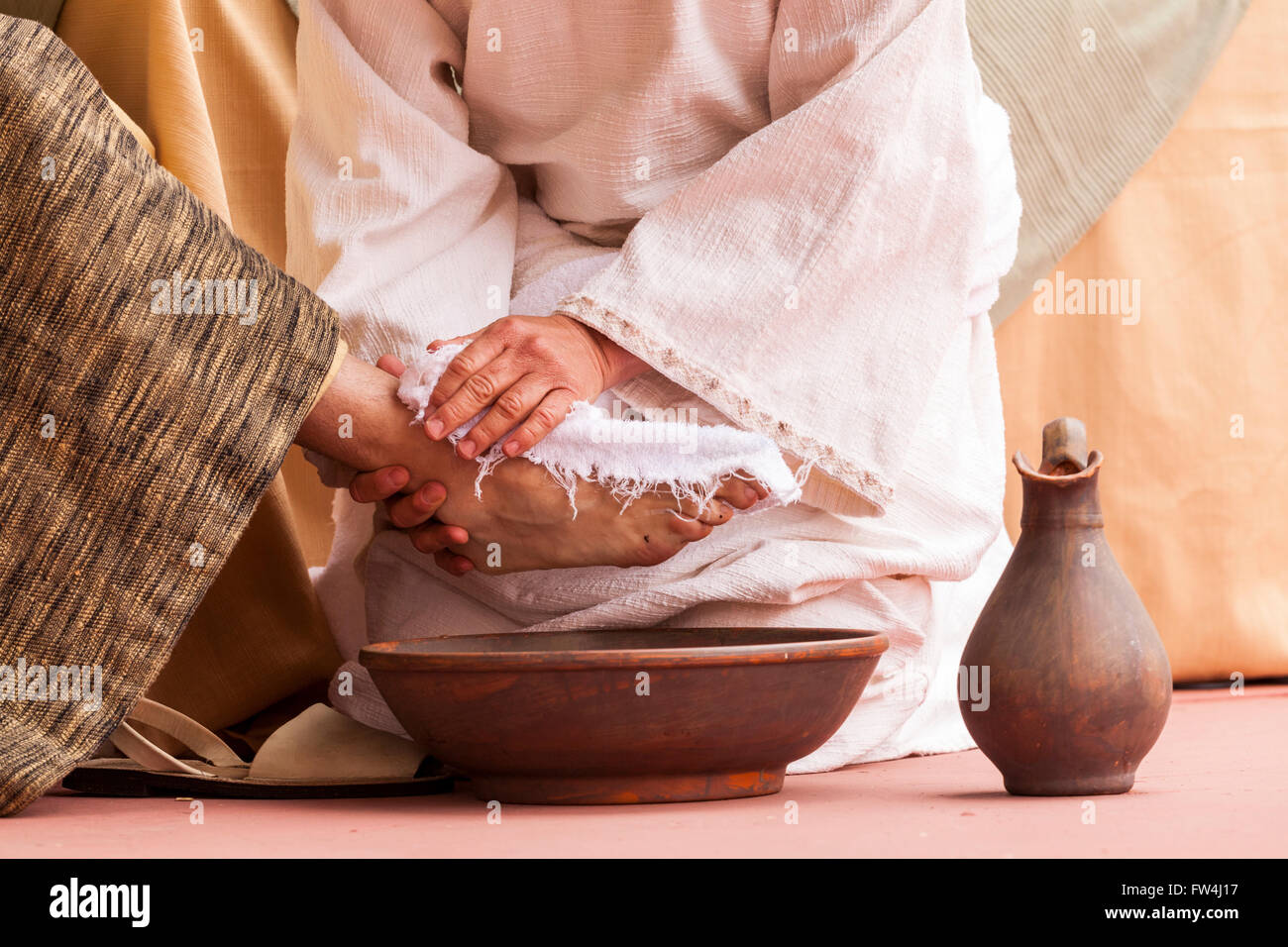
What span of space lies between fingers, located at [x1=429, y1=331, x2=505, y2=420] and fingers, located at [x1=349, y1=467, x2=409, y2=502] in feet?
0.22

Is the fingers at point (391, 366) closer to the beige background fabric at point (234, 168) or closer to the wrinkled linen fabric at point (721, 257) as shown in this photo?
the wrinkled linen fabric at point (721, 257)

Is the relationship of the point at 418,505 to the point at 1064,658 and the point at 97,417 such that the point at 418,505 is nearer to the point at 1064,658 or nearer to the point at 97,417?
the point at 97,417

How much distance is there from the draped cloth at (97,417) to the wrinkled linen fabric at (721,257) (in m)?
0.26

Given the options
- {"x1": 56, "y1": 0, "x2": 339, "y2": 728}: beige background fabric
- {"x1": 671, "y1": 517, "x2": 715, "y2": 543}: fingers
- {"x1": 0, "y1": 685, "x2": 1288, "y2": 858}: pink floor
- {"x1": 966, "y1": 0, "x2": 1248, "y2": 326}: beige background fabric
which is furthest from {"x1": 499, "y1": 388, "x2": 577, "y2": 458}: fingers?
{"x1": 966, "y1": 0, "x2": 1248, "y2": 326}: beige background fabric

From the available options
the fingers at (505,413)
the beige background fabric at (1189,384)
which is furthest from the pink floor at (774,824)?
the beige background fabric at (1189,384)

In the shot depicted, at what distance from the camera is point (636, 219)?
4.56 ft

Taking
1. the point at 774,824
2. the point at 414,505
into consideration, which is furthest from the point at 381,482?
the point at 774,824

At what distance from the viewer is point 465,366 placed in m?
1.16

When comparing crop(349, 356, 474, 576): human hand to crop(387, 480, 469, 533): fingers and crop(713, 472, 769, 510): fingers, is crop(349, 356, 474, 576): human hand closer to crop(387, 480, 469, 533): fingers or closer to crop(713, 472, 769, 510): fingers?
crop(387, 480, 469, 533): fingers

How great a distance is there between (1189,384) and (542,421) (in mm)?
1095

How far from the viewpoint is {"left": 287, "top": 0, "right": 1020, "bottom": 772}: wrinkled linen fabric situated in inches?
47.8
